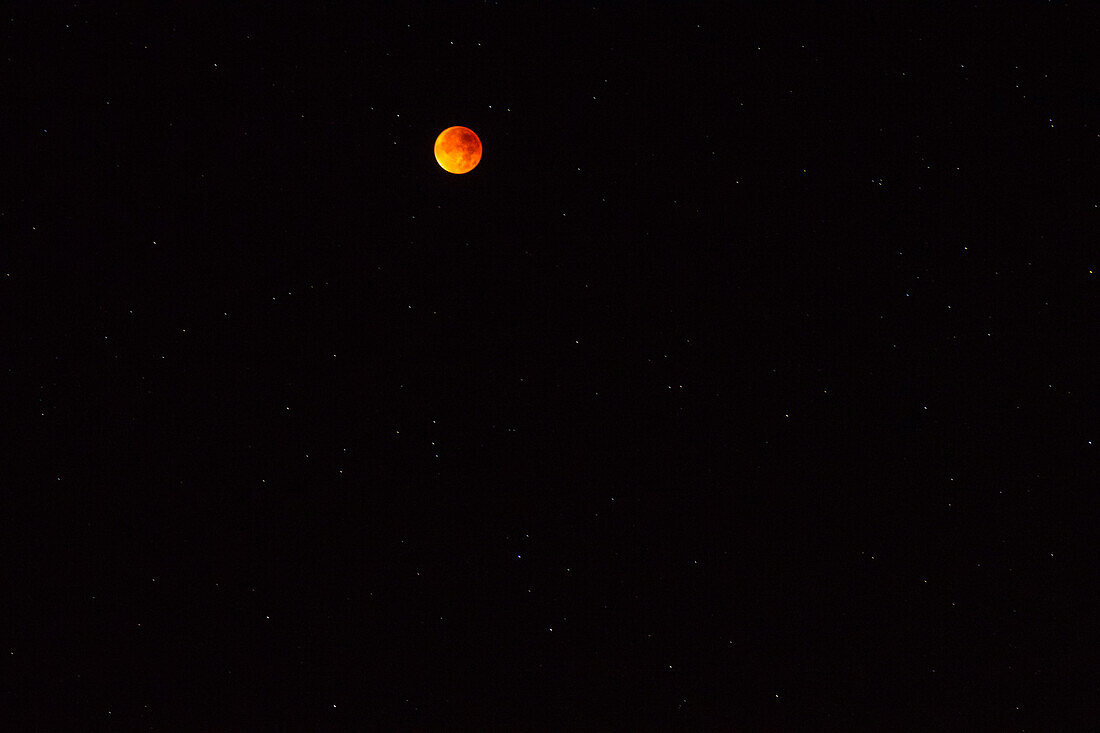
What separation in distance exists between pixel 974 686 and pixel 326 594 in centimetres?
259

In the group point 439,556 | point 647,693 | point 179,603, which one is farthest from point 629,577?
point 179,603

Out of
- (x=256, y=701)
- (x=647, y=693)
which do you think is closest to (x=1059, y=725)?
(x=647, y=693)

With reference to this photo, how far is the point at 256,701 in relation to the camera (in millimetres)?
3402

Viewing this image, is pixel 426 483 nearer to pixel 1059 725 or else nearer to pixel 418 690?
pixel 418 690

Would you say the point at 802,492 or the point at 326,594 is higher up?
the point at 802,492

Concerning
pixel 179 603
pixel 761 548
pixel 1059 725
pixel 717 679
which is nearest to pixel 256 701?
pixel 179 603

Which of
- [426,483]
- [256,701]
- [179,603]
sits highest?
[426,483]

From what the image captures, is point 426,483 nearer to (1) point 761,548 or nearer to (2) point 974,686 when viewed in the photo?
(1) point 761,548

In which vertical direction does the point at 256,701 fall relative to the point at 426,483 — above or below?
below

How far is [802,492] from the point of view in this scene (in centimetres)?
336

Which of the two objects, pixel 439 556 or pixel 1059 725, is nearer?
pixel 1059 725

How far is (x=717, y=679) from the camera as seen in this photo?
3.34 metres

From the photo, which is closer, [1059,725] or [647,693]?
[1059,725]

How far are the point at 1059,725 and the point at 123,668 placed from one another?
12.0ft
